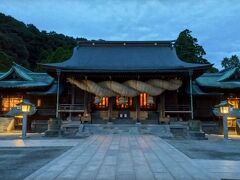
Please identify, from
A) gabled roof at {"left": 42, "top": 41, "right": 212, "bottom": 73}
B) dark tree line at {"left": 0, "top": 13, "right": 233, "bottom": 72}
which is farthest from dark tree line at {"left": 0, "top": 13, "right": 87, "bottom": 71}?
gabled roof at {"left": 42, "top": 41, "right": 212, "bottom": 73}

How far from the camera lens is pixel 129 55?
29344mm

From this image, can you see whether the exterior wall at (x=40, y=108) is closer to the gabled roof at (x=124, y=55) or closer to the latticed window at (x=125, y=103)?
the gabled roof at (x=124, y=55)

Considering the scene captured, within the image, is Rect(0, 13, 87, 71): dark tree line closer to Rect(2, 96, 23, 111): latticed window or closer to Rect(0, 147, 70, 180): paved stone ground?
Rect(2, 96, 23, 111): latticed window

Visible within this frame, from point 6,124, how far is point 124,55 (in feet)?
45.1

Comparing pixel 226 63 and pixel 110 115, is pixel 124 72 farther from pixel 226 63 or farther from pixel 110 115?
pixel 226 63

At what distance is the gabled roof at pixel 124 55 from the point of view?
26609 mm

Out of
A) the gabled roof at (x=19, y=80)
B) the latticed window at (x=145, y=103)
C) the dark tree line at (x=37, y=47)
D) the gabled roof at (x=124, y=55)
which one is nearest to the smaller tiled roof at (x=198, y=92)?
the gabled roof at (x=124, y=55)

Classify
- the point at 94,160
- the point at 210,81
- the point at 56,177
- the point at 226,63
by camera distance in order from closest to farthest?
the point at 56,177
the point at 94,160
the point at 210,81
the point at 226,63

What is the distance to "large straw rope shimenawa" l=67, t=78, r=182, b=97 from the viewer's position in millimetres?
24250

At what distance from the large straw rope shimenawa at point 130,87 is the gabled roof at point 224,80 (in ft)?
13.5

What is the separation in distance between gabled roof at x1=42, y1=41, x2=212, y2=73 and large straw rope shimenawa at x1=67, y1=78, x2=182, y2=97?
1635 millimetres

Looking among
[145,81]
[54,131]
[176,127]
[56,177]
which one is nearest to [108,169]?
[56,177]

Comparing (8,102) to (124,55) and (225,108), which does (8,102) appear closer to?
(124,55)

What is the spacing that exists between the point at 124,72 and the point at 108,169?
16728 mm
